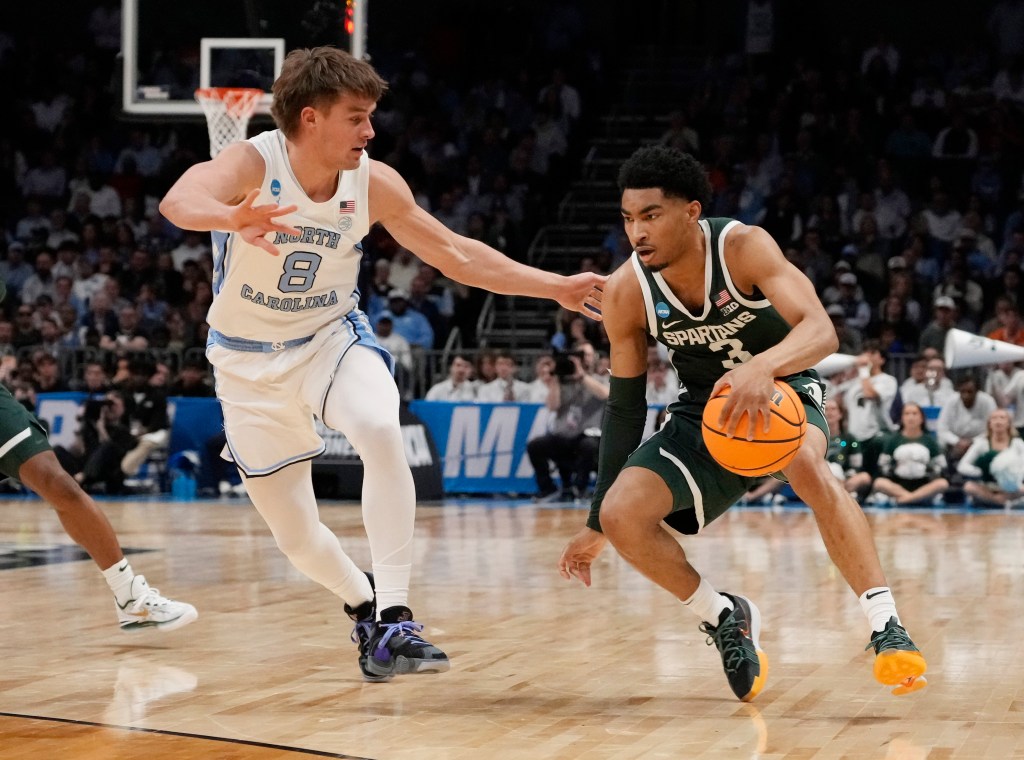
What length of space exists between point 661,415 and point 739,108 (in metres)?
7.73

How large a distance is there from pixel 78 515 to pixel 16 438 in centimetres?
38

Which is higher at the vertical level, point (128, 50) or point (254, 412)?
point (128, 50)

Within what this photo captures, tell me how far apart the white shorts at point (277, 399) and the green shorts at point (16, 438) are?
1.04 metres

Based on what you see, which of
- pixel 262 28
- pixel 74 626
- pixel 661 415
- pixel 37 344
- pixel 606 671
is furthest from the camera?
pixel 37 344

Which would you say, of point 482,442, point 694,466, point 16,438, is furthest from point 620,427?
point 482,442

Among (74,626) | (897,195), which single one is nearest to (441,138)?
(897,195)

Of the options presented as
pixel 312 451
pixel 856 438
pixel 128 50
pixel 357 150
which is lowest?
pixel 856 438

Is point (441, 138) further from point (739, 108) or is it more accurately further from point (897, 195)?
point (897, 195)

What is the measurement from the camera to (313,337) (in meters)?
5.35

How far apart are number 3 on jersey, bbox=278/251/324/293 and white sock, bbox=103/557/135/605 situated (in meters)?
1.46

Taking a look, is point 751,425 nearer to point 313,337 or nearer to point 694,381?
point 694,381

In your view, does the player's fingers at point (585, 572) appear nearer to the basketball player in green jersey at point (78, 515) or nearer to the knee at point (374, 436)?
the knee at point (374, 436)

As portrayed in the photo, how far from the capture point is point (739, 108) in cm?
2023

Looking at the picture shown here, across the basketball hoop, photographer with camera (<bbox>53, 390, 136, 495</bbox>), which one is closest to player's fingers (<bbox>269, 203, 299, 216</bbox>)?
the basketball hoop
